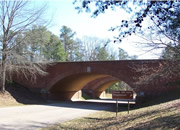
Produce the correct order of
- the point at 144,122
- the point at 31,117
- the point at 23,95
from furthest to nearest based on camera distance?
the point at 23,95 < the point at 31,117 < the point at 144,122

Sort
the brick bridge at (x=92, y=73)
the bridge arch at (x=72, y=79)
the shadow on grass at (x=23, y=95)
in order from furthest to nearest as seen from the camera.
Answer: the bridge arch at (x=72, y=79)
the shadow on grass at (x=23, y=95)
the brick bridge at (x=92, y=73)

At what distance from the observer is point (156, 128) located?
19.8 ft

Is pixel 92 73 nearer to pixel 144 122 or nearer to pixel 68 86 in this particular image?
pixel 68 86

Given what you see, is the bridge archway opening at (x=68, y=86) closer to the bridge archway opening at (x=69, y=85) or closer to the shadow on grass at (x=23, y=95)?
the bridge archway opening at (x=69, y=85)

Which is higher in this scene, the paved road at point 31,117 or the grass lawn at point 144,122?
the grass lawn at point 144,122

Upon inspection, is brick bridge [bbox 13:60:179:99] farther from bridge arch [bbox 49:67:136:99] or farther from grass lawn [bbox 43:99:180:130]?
grass lawn [bbox 43:99:180:130]

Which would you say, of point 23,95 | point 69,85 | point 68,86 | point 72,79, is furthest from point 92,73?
point 23,95

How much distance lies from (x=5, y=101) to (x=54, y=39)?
32.6m

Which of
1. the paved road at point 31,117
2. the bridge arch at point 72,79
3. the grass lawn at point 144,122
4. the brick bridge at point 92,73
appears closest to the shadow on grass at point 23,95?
the brick bridge at point 92,73

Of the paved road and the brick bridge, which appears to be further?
the brick bridge

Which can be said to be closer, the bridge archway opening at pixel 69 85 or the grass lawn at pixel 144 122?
the grass lawn at pixel 144 122

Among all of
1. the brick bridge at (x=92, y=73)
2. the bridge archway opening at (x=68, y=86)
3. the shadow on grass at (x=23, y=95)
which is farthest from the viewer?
the bridge archway opening at (x=68, y=86)

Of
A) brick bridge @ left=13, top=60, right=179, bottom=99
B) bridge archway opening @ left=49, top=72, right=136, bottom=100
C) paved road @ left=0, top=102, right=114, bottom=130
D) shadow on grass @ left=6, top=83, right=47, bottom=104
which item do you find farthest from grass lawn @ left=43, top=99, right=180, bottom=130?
bridge archway opening @ left=49, top=72, right=136, bottom=100

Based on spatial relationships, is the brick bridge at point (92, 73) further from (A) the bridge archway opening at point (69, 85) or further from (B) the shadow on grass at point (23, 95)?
(B) the shadow on grass at point (23, 95)
